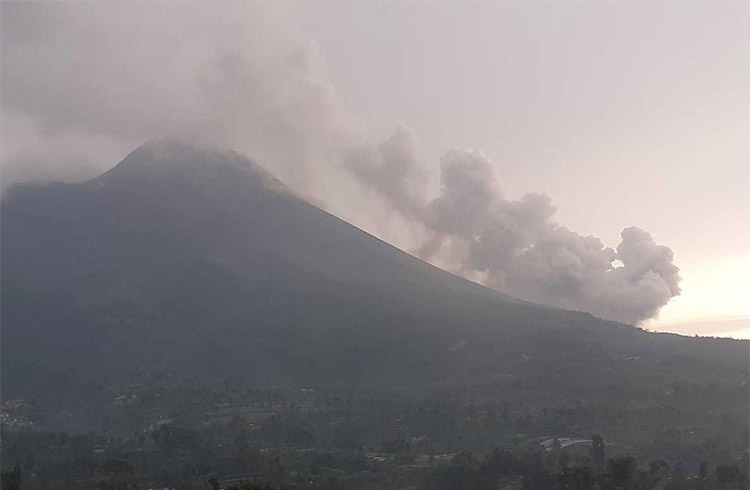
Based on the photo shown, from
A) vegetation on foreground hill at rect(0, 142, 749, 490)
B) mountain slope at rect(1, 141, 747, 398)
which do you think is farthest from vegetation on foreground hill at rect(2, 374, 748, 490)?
mountain slope at rect(1, 141, 747, 398)

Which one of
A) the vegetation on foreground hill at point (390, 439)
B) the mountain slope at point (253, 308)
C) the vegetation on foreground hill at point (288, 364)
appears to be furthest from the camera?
the mountain slope at point (253, 308)

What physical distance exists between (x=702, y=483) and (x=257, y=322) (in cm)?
5850

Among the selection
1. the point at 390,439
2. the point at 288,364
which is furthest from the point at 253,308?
the point at 390,439

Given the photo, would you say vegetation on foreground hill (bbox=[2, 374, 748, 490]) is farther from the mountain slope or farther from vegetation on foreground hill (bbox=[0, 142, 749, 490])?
the mountain slope

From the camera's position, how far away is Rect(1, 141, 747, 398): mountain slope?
83.3 meters

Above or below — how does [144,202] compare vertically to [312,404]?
above

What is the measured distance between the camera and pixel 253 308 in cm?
9525

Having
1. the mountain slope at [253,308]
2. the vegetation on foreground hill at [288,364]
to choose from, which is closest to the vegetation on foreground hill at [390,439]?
the vegetation on foreground hill at [288,364]

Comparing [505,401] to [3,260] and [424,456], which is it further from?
[3,260]

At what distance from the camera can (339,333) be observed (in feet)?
293

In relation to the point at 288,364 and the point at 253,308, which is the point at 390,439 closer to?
the point at 288,364

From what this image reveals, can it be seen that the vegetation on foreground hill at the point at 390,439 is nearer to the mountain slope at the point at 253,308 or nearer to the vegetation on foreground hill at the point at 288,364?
the vegetation on foreground hill at the point at 288,364

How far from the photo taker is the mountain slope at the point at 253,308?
83312 millimetres

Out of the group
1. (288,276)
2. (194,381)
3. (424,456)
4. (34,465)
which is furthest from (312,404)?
(288,276)
